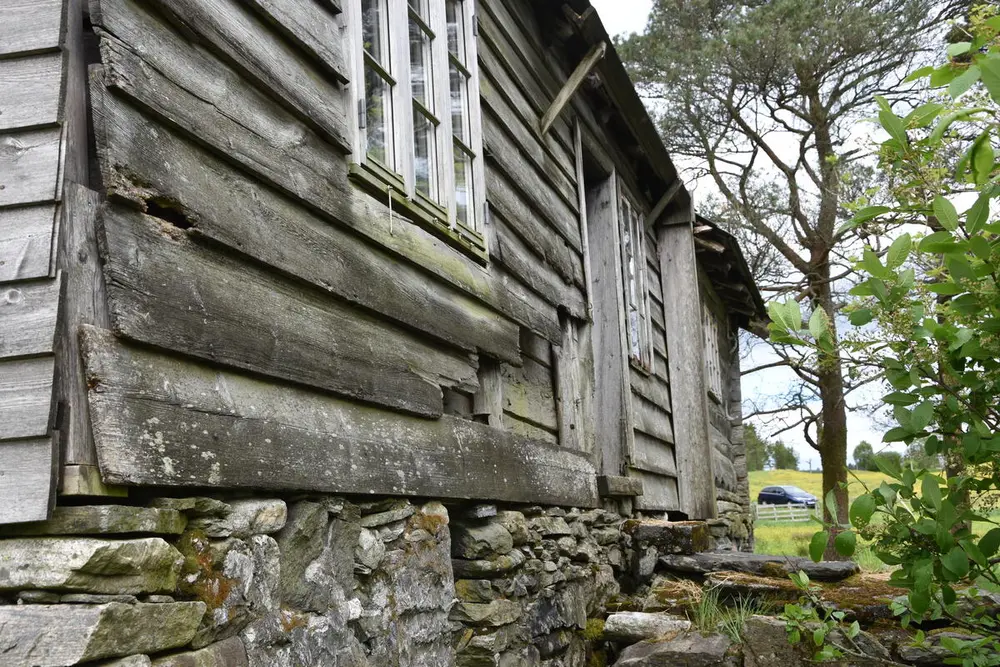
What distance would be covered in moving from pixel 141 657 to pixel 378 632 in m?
1.12

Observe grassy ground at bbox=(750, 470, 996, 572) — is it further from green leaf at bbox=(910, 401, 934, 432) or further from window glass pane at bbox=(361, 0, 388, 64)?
window glass pane at bbox=(361, 0, 388, 64)

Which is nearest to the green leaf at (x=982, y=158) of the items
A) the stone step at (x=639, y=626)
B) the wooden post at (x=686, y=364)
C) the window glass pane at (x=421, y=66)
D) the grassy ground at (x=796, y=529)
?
the grassy ground at (x=796, y=529)

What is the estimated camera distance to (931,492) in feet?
7.22

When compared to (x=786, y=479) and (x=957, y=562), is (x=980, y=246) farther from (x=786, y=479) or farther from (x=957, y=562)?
(x=786, y=479)

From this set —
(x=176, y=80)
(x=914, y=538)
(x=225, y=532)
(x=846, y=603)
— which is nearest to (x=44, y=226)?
(x=176, y=80)

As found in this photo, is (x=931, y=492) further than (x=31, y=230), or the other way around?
(x=931, y=492)

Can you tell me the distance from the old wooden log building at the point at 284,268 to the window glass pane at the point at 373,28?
1 cm

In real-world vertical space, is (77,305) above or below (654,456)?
above

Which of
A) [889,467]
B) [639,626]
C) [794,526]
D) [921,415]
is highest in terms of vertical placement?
[921,415]

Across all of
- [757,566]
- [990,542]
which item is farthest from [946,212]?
[757,566]

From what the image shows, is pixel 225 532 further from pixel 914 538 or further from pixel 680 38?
pixel 680 38

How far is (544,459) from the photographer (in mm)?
4438

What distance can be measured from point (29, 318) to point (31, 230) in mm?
191

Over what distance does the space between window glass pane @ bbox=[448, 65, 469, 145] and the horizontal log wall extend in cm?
67
